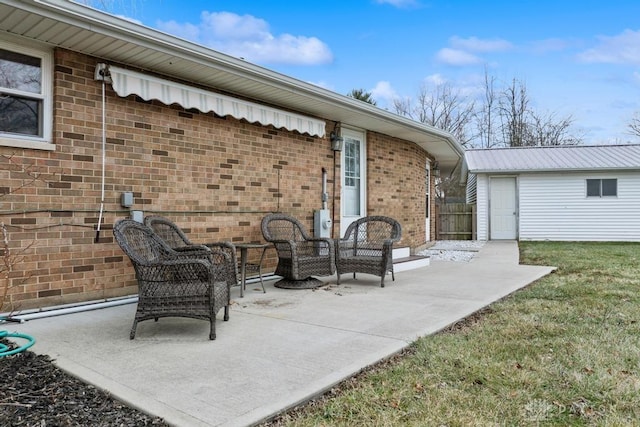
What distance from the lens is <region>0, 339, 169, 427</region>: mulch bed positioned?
220 centimetres

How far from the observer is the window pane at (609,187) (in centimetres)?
1452

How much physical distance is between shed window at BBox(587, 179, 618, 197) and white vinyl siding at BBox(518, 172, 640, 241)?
0.11m

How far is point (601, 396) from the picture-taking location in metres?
2.55

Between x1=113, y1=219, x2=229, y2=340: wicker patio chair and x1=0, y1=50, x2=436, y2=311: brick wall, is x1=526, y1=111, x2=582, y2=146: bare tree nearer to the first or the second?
x1=0, y1=50, x2=436, y2=311: brick wall

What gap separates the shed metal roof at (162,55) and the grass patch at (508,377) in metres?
3.65

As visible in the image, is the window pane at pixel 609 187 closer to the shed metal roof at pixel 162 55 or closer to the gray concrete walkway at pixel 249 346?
the shed metal roof at pixel 162 55

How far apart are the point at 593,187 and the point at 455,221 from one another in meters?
4.42

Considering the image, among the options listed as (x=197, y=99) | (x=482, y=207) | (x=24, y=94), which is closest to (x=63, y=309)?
(x=24, y=94)

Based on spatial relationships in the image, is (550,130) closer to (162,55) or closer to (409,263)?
(409,263)

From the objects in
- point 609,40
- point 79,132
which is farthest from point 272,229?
point 609,40

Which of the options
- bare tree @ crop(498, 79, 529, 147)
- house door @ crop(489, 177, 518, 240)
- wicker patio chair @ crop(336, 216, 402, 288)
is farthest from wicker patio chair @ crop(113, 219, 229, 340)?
bare tree @ crop(498, 79, 529, 147)

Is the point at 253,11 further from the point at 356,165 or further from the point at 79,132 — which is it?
the point at 79,132

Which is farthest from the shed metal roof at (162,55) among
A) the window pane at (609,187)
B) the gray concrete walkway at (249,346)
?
the window pane at (609,187)

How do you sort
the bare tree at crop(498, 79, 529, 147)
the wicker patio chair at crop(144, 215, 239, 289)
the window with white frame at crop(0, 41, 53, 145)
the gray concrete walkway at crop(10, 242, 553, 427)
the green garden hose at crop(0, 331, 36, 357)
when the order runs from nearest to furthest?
the gray concrete walkway at crop(10, 242, 553, 427) < the green garden hose at crop(0, 331, 36, 357) < the window with white frame at crop(0, 41, 53, 145) < the wicker patio chair at crop(144, 215, 239, 289) < the bare tree at crop(498, 79, 529, 147)
